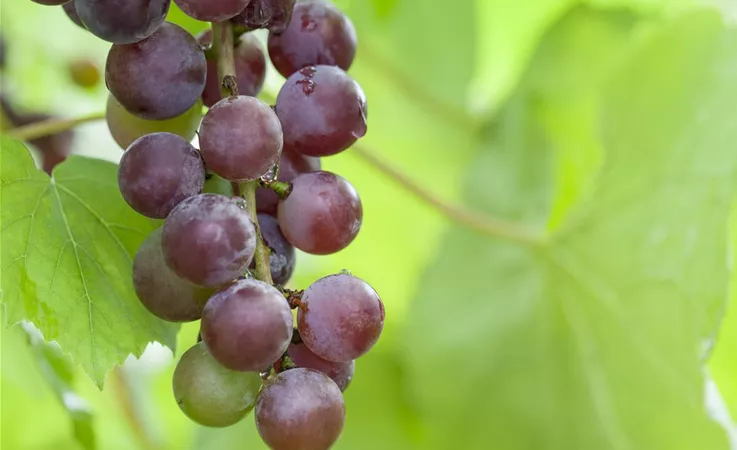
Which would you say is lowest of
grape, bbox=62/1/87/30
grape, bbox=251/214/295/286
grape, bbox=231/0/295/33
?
grape, bbox=251/214/295/286

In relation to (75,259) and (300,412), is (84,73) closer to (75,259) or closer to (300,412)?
(75,259)

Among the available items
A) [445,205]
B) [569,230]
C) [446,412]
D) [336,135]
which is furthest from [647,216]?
[336,135]

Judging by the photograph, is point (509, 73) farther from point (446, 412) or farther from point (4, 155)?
point (4, 155)

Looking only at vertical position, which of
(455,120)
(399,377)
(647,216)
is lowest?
(399,377)

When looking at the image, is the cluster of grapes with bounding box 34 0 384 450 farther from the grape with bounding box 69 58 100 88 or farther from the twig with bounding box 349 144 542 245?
the grape with bounding box 69 58 100 88

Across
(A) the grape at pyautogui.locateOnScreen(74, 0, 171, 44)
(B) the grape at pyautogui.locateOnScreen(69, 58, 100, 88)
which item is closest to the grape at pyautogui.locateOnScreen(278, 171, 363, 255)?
(A) the grape at pyautogui.locateOnScreen(74, 0, 171, 44)

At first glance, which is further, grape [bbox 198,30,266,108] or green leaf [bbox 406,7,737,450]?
green leaf [bbox 406,7,737,450]
